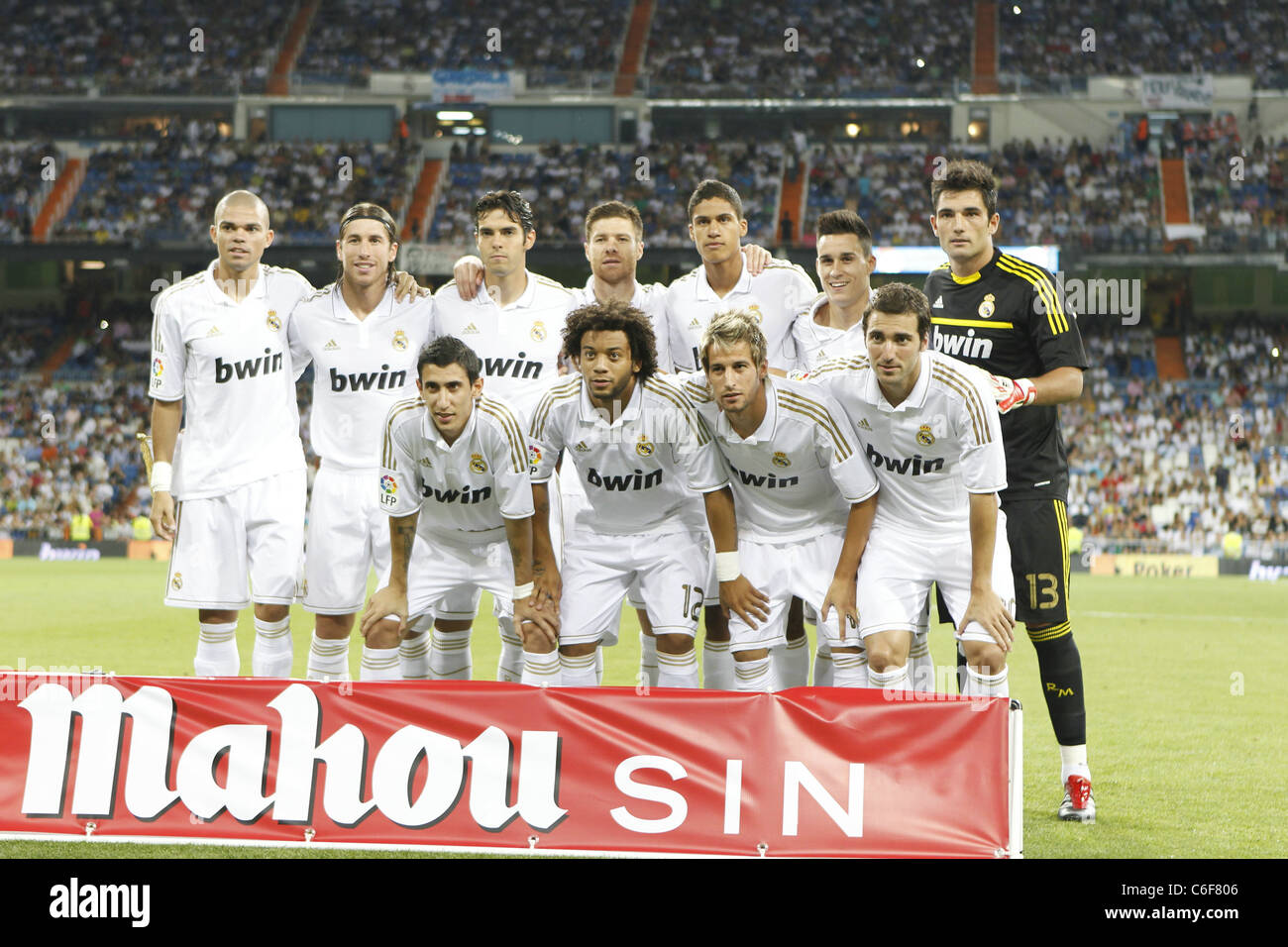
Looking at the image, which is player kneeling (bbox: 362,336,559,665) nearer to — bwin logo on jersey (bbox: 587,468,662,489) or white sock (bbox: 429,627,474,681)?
bwin logo on jersey (bbox: 587,468,662,489)

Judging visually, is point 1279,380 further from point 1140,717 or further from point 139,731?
point 139,731

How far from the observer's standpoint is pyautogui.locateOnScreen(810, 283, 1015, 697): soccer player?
16.6ft

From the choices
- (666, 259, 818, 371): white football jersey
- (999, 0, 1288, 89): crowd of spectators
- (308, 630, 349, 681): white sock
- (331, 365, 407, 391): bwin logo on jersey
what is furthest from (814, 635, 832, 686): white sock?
(999, 0, 1288, 89): crowd of spectators

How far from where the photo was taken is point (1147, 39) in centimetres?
3456

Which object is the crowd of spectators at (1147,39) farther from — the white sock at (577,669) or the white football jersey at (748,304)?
→ the white sock at (577,669)

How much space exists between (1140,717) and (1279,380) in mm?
24181

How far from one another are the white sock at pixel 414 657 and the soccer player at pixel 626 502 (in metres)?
1.05

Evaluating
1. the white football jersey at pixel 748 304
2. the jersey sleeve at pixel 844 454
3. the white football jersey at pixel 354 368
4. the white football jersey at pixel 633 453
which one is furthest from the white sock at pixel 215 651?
the jersey sleeve at pixel 844 454

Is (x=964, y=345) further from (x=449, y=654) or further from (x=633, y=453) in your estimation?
(x=449, y=654)

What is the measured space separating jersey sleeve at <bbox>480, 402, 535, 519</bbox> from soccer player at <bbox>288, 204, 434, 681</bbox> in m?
0.75

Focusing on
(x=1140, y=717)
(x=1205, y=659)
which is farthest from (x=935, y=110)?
(x=1140, y=717)

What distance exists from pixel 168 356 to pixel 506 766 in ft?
9.10

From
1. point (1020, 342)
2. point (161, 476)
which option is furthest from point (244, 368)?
point (1020, 342)

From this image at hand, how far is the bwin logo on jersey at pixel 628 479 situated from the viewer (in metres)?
5.57
